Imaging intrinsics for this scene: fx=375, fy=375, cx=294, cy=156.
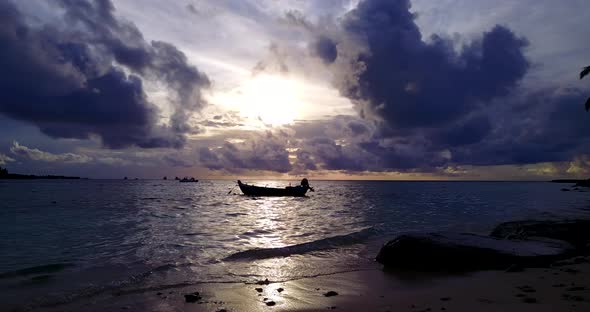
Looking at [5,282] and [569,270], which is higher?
[569,270]

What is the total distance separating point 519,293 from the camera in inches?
336

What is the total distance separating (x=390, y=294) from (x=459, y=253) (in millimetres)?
4288

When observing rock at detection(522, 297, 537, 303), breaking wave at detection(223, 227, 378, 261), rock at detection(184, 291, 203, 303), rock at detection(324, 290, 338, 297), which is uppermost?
rock at detection(522, 297, 537, 303)

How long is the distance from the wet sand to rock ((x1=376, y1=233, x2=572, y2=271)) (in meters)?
0.84

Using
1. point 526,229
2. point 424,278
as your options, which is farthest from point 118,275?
point 526,229

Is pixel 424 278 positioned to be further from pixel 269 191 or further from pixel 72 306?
pixel 269 191

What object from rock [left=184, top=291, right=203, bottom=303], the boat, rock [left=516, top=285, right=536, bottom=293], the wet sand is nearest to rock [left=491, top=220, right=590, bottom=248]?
the wet sand

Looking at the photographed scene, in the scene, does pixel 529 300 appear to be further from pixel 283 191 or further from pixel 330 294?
pixel 283 191

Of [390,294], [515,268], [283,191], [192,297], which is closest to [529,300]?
[390,294]

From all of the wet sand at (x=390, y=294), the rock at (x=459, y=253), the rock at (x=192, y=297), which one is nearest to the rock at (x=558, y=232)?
the rock at (x=459, y=253)

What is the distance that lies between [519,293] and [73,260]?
14.9 meters

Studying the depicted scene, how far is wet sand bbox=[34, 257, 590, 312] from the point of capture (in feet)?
25.9

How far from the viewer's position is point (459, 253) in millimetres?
12180

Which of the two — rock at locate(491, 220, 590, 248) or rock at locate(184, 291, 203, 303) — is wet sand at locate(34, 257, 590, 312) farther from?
rock at locate(491, 220, 590, 248)
